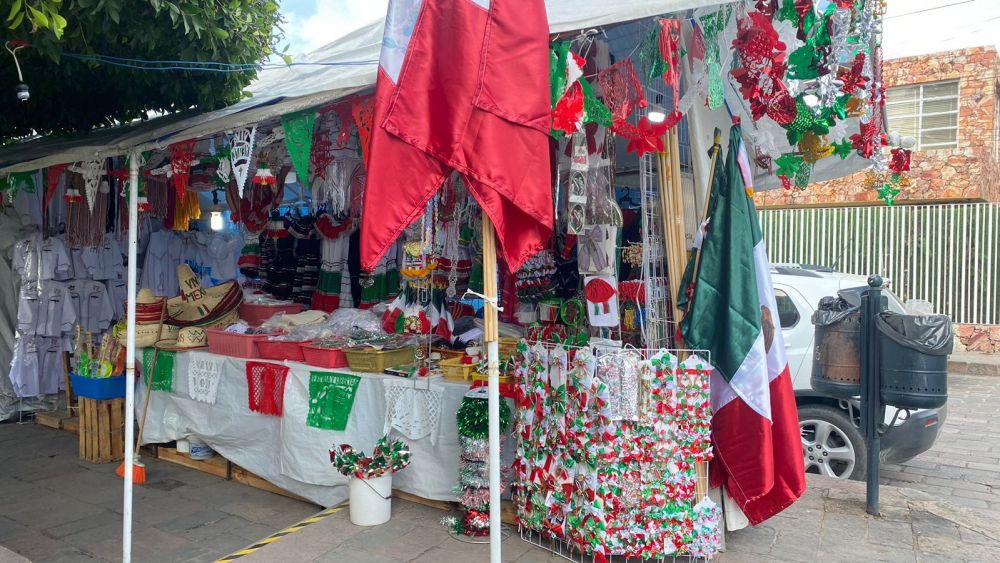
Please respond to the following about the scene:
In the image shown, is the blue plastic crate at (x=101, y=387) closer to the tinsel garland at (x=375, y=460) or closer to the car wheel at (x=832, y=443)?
the tinsel garland at (x=375, y=460)

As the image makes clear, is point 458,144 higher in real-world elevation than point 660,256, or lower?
higher

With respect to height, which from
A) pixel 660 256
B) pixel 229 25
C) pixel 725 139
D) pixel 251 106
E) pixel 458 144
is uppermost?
pixel 229 25

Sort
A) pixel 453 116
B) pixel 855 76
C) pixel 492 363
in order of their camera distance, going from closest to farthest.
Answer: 1. pixel 453 116
2. pixel 492 363
3. pixel 855 76

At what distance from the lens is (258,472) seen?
5406 millimetres

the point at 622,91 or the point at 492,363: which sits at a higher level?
the point at 622,91

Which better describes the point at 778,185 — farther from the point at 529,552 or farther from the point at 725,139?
the point at 529,552

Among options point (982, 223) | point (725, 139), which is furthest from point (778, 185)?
point (982, 223)

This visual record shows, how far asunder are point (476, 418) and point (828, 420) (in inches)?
125

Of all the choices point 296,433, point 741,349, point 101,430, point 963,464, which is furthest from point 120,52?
point 963,464

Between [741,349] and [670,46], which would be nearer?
[670,46]

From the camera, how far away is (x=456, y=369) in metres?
4.69

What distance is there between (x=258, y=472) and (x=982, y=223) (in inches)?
494

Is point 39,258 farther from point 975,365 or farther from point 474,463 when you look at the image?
point 975,365

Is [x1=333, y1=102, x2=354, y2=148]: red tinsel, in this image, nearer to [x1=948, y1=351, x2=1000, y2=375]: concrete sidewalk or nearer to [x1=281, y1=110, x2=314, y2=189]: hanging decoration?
[x1=281, y1=110, x2=314, y2=189]: hanging decoration
